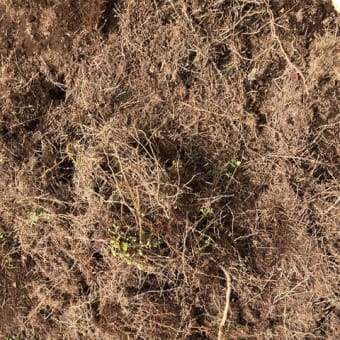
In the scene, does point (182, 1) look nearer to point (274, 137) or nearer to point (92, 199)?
point (274, 137)

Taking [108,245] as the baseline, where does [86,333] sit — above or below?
below

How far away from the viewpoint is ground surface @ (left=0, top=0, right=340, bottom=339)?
8.47ft

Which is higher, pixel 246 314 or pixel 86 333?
pixel 246 314

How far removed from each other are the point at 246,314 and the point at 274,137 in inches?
37.7

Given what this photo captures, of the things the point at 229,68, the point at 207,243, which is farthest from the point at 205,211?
the point at 229,68

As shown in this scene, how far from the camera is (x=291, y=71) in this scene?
2588mm

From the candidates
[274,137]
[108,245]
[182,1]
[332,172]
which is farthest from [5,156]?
[332,172]

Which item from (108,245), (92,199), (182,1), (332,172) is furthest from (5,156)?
(332,172)

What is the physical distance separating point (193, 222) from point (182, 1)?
1.16m

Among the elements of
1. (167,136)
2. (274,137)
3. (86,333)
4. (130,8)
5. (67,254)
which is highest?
(130,8)

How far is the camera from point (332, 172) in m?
2.59

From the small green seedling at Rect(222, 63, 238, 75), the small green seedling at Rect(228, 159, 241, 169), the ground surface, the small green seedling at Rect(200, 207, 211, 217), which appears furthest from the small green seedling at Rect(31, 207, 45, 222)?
the small green seedling at Rect(222, 63, 238, 75)

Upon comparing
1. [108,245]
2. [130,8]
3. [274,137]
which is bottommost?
[108,245]

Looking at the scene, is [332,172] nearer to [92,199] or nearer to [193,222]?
[193,222]
